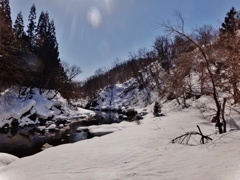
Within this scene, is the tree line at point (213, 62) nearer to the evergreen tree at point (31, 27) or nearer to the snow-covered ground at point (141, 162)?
the snow-covered ground at point (141, 162)

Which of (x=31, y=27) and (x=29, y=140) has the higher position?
(x=31, y=27)

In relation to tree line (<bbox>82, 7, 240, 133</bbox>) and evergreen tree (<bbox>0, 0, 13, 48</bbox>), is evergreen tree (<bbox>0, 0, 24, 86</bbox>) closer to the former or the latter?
evergreen tree (<bbox>0, 0, 13, 48</bbox>)

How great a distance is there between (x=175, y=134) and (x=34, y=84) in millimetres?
29941

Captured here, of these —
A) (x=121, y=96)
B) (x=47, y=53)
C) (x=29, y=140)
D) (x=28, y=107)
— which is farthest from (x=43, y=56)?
(x=121, y=96)

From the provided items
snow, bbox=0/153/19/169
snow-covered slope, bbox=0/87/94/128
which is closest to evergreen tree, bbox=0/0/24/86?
snow, bbox=0/153/19/169

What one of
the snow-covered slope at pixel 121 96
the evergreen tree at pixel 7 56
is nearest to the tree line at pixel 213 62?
the evergreen tree at pixel 7 56

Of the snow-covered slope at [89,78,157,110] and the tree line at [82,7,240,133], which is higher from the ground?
the snow-covered slope at [89,78,157,110]

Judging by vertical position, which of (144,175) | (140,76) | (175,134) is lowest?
(144,175)

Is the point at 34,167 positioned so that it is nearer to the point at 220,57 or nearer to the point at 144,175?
the point at 144,175

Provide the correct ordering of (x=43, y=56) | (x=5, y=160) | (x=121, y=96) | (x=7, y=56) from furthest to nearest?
(x=121, y=96) < (x=43, y=56) < (x=7, y=56) < (x=5, y=160)

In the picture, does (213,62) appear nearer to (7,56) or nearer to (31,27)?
(7,56)

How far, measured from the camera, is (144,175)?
19.5 feet

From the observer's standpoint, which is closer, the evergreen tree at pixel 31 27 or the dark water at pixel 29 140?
the dark water at pixel 29 140

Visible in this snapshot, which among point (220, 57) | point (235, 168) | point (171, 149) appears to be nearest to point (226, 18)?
point (220, 57)
